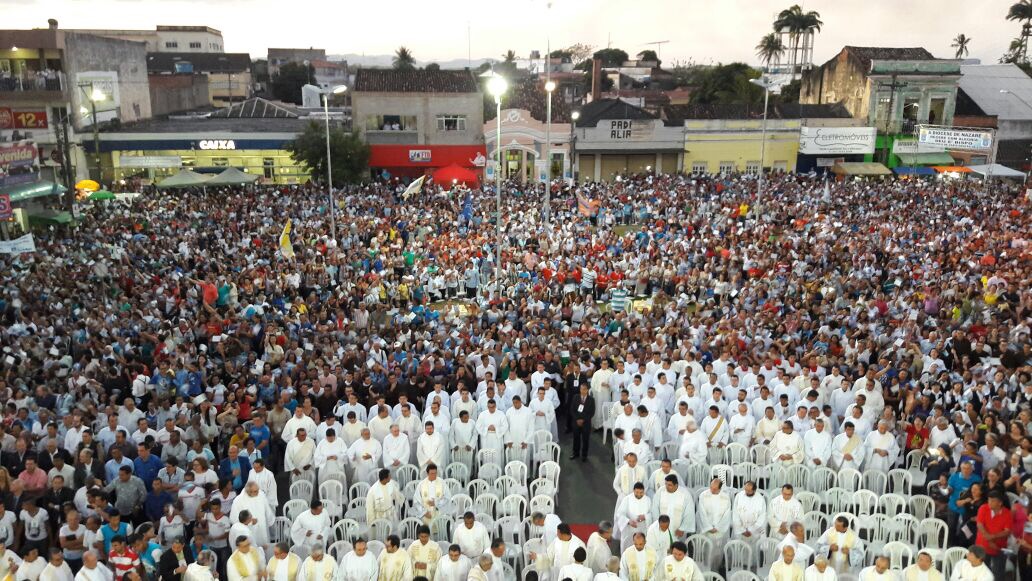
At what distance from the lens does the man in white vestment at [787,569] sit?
6961 millimetres

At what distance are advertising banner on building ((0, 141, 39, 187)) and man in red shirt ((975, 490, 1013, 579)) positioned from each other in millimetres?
23053

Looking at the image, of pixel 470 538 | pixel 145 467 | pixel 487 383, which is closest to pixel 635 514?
pixel 470 538

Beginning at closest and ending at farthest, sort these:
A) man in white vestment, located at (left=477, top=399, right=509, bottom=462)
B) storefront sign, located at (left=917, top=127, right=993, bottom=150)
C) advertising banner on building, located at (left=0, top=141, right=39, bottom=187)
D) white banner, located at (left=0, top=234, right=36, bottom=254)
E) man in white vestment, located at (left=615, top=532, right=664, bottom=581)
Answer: man in white vestment, located at (left=615, top=532, right=664, bottom=581), man in white vestment, located at (left=477, top=399, right=509, bottom=462), white banner, located at (left=0, top=234, right=36, bottom=254), advertising banner on building, located at (left=0, top=141, right=39, bottom=187), storefront sign, located at (left=917, top=127, right=993, bottom=150)

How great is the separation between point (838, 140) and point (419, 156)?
19.9 m

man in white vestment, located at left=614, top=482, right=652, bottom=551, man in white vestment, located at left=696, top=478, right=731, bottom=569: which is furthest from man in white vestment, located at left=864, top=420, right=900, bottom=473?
man in white vestment, located at left=614, top=482, right=652, bottom=551

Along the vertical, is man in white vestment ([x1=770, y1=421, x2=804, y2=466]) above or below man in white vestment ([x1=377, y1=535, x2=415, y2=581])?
above

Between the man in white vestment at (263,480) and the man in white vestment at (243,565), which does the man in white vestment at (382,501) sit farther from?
the man in white vestment at (243,565)

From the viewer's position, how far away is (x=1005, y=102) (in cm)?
4412

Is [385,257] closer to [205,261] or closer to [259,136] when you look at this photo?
[205,261]

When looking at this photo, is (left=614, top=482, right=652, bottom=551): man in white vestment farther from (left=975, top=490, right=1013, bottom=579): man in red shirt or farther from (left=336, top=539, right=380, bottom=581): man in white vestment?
(left=975, top=490, right=1013, bottom=579): man in red shirt

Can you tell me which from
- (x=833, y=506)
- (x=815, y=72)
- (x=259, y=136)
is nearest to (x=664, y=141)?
(x=815, y=72)

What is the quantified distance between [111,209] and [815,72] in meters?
39.5

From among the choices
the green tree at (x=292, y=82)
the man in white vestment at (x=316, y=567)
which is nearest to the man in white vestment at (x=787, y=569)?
the man in white vestment at (x=316, y=567)

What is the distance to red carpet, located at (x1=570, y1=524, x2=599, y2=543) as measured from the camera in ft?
29.9
